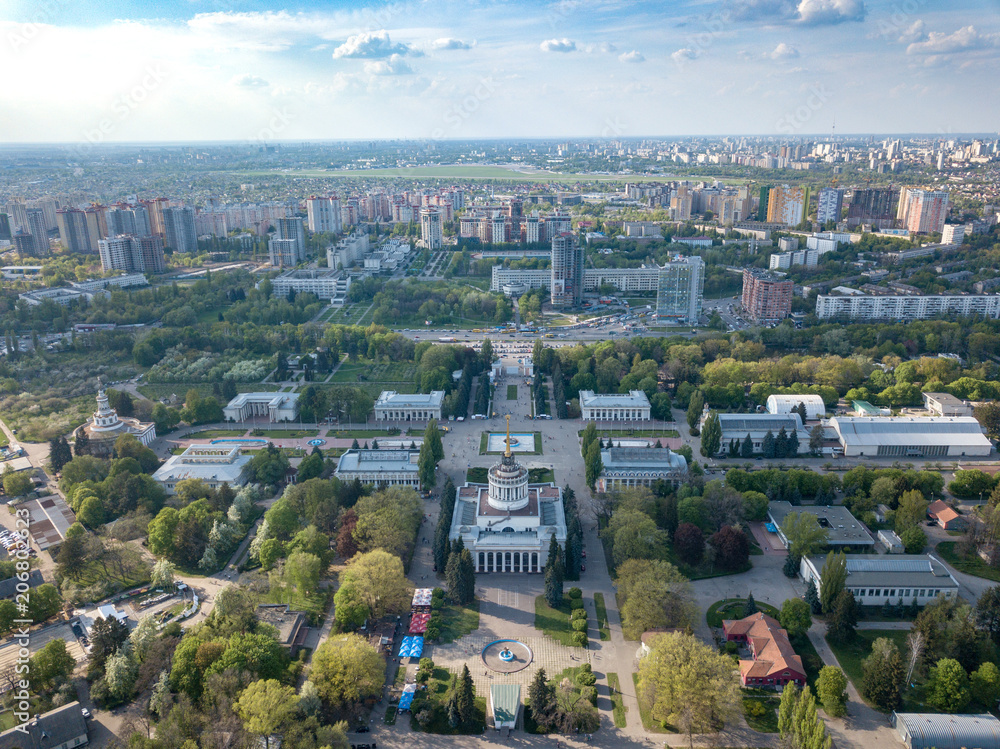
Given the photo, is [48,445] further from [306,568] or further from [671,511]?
[671,511]

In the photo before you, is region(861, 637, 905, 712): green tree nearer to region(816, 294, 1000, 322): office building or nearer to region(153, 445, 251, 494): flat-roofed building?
region(153, 445, 251, 494): flat-roofed building

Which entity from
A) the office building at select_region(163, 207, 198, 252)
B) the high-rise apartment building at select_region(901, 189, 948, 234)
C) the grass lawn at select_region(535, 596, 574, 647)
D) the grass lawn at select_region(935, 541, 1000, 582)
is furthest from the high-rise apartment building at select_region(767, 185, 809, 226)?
the grass lawn at select_region(535, 596, 574, 647)

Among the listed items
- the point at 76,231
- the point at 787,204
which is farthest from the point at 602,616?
the point at 787,204

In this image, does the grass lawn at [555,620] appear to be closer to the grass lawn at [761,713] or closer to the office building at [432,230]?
the grass lawn at [761,713]

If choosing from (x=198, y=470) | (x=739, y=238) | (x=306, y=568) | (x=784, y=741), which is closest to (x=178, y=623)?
(x=306, y=568)

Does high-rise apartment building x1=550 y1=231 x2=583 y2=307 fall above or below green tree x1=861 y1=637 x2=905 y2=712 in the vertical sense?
above
